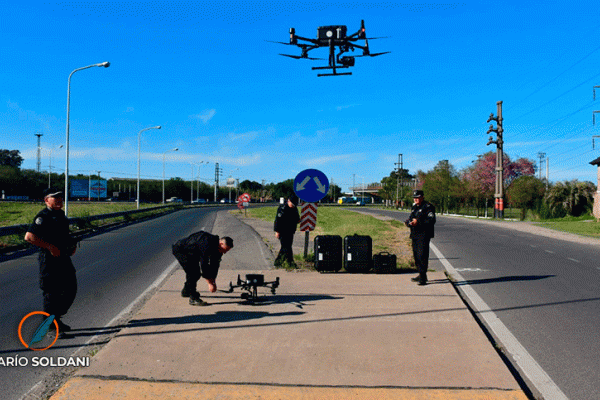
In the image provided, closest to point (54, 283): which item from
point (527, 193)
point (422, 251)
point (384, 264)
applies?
point (422, 251)

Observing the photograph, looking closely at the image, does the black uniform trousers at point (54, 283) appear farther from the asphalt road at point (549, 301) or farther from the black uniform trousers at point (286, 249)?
the black uniform trousers at point (286, 249)

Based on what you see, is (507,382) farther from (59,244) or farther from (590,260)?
(590,260)

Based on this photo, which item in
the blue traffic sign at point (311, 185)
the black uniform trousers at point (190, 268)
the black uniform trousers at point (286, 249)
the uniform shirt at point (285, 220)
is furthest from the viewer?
the blue traffic sign at point (311, 185)

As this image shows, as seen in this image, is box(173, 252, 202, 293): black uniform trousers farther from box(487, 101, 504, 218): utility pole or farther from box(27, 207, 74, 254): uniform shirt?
box(487, 101, 504, 218): utility pole

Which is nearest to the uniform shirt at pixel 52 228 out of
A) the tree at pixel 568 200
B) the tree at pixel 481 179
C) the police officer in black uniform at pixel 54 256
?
the police officer in black uniform at pixel 54 256

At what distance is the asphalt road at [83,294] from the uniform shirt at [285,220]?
8.96ft

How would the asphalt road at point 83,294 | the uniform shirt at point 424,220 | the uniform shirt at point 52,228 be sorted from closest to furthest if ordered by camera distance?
1. the asphalt road at point 83,294
2. the uniform shirt at point 52,228
3. the uniform shirt at point 424,220

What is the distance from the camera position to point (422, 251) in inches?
365

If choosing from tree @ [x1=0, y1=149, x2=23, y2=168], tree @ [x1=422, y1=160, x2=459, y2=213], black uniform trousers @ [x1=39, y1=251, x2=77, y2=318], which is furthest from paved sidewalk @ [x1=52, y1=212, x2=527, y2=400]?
tree @ [x1=0, y1=149, x2=23, y2=168]

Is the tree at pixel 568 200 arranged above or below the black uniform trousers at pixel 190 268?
above

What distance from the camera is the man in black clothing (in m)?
6.98

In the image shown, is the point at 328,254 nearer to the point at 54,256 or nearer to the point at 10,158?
the point at 54,256

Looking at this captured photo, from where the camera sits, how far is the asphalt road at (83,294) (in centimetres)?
483

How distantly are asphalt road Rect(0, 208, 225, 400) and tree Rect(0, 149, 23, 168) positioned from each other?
147 metres
